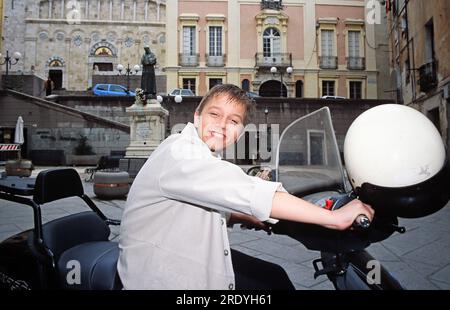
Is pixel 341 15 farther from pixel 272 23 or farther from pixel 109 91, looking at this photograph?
pixel 109 91

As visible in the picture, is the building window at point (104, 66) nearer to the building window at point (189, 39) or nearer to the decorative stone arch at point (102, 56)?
the decorative stone arch at point (102, 56)

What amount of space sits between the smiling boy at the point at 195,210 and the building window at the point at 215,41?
26.4 m

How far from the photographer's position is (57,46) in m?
34.7

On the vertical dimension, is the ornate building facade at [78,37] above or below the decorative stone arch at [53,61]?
above

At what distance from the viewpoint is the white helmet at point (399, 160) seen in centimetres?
99

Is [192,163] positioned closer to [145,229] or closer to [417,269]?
[145,229]

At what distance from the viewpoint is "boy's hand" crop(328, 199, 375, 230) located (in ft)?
3.28

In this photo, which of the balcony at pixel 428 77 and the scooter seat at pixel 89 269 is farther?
the balcony at pixel 428 77

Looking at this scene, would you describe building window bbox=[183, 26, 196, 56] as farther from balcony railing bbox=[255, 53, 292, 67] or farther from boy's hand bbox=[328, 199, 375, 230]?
boy's hand bbox=[328, 199, 375, 230]

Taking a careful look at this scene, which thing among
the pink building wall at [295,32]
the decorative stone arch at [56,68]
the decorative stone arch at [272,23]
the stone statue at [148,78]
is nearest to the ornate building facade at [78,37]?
the decorative stone arch at [56,68]

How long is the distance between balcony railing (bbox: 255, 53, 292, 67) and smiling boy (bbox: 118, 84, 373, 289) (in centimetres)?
2597

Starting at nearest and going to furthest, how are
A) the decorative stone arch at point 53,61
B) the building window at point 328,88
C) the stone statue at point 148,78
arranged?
1. the stone statue at point 148,78
2. the building window at point 328,88
3. the decorative stone arch at point 53,61

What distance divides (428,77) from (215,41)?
1692cm
